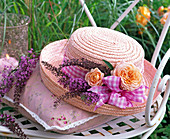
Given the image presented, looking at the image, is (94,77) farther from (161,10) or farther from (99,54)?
(161,10)

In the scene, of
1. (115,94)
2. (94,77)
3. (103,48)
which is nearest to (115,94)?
(115,94)

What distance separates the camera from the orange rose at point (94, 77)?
0.98 meters

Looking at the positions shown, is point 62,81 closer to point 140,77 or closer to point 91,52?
point 91,52

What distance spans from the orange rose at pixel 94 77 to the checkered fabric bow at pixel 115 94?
2 cm

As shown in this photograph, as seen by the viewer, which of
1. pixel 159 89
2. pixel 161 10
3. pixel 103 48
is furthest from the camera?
pixel 161 10

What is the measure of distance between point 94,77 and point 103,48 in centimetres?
16

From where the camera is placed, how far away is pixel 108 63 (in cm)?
100

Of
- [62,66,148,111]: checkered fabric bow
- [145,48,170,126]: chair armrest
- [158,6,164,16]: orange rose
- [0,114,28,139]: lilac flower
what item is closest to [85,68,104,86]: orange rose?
[62,66,148,111]: checkered fabric bow

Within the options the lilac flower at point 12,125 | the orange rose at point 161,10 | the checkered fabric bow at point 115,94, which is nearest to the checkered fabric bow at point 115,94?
the checkered fabric bow at point 115,94

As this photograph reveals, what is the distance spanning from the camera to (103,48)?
1078 mm

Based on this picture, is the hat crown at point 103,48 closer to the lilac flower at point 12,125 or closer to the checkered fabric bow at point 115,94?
the checkered fabric bow at point 115,94

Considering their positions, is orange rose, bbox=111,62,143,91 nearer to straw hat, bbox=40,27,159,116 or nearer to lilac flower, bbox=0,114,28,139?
straw hat, bbox=40,27,159,116

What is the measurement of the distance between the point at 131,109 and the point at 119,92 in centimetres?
8

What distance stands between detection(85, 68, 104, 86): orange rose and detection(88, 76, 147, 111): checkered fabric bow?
2 centimetres
